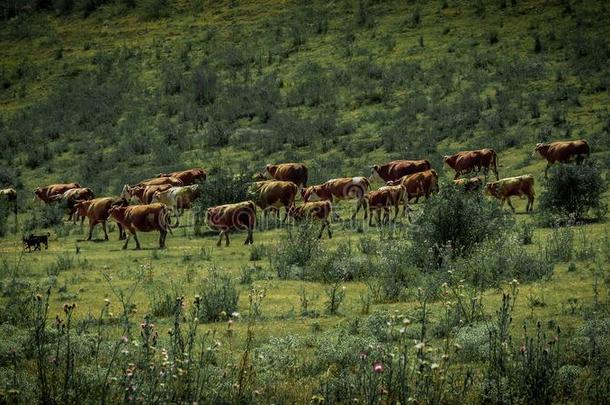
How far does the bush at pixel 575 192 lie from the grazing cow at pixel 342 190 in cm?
652

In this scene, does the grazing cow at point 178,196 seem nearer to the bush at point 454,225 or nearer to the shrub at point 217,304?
the bush at point 454,225

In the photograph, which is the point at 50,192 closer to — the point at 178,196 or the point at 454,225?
the point at 178,196

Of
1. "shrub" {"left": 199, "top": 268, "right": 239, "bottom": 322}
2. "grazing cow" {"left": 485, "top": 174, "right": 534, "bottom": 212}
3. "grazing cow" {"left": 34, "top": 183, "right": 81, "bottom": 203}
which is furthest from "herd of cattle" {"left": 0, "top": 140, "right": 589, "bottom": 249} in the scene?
"shrub" {"left": 199, "top": 268, "right": 239, "bottom": 322}

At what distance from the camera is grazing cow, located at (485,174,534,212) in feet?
71.1

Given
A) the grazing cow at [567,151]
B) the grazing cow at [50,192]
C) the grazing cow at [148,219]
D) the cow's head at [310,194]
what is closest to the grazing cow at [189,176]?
the grazing cow at [50,192]

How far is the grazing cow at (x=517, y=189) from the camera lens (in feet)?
71.1

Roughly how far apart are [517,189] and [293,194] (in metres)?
7.04

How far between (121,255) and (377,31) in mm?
35273

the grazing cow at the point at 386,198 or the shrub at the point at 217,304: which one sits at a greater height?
the shrub at the point at 217,304

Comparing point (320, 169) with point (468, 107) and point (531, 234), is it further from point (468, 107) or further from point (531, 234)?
point (531, 234)

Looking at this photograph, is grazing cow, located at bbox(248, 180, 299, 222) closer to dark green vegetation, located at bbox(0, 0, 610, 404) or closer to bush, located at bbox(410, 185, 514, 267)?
dark green vegetation, located at bbox(0, 0, 610, 404)

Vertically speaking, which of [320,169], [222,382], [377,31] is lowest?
[320,169]

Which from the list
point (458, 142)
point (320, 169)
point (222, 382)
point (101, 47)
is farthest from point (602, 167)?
point (101, 47)

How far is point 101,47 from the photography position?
58656 mm
